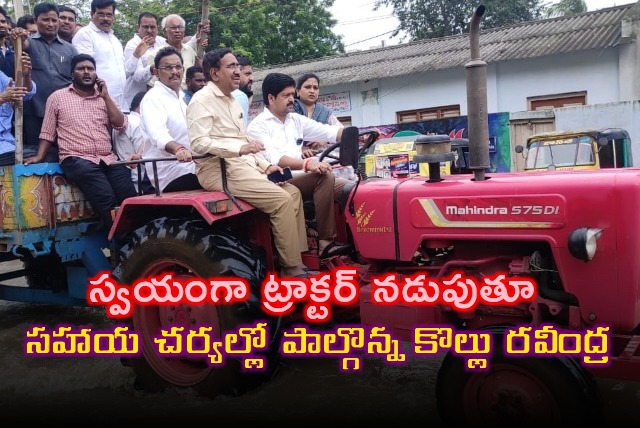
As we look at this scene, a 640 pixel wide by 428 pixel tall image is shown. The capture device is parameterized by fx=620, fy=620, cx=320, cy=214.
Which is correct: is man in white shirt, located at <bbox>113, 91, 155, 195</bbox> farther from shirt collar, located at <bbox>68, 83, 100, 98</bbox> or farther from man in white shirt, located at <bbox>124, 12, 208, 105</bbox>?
man in white shirt, located at <bbox>124, 12, 208, 105</bbox>

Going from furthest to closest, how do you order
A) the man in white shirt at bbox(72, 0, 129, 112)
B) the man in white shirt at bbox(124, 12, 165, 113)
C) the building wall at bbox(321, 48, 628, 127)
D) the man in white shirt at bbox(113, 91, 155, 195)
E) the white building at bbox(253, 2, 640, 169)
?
the building wall at bbox(321, 48, 628, 127) → the white building at bbox(253, 2, 640, 169) → the man in white shirt at bbox(124, 12, 165, 113) → the man in white shirt at bbox(72, 0, 129, 112) → the man in white shirt at bbox(113, 91, 155, 195)

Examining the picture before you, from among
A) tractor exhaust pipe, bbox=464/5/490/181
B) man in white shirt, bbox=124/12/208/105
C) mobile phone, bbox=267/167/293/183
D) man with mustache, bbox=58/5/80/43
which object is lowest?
A: mobile phone, bbox=267/167/293/183

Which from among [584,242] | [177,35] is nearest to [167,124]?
[177,35]

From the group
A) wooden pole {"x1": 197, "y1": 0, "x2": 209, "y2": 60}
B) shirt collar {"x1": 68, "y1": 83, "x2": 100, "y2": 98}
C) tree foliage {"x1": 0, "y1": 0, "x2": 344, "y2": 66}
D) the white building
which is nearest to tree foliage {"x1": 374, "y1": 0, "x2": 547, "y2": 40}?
tree foliage {"x1": 0, "y1": 0, "x2": 344, "y2": 66}

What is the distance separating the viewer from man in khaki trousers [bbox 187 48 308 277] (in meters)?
3.55

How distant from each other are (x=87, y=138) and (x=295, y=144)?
1.58 meters

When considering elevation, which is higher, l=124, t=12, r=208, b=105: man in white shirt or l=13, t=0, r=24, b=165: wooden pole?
l=124, t=12, r=208, b=105: man in white shirt

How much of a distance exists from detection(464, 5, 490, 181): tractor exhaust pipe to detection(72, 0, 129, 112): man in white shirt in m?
3.54

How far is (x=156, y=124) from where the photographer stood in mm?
4254

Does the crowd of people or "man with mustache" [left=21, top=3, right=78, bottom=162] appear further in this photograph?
"man with mustache" [left=21, top=3, right=78, bottom=162]

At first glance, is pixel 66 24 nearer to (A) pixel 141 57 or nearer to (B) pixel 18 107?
(A) pixel 141 57

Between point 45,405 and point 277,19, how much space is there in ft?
62.0

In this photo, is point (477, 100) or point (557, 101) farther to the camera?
point (557, 101)

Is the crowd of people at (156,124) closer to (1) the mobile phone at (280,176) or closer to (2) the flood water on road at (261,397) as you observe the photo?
(1) the mobile phone at (280,176)
